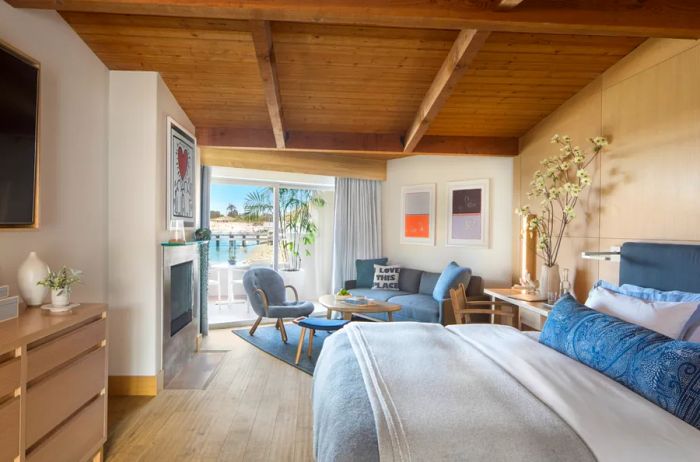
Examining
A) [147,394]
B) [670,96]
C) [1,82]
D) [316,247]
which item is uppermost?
[670,96]

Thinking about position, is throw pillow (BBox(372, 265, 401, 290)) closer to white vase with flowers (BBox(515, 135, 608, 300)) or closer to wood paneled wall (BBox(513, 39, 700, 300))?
white vase with flowers (BBox(515, 135, 608, 300))

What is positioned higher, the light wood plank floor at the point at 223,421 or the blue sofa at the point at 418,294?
the blue sofa at the point at 418,294

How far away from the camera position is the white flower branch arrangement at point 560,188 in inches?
143

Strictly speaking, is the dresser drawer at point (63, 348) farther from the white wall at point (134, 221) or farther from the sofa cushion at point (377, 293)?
the sofa cushion at point (377, 293)

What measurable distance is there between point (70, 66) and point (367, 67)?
7.09ft

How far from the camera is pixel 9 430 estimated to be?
65.7 inches

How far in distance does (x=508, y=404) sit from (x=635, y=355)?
63cm

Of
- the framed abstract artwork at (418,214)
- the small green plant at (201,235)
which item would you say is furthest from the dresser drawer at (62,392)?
the framed abstract artwork at (418,214)

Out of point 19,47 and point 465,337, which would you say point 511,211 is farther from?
point 19,47

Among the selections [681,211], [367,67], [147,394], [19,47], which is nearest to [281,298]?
[147,394]

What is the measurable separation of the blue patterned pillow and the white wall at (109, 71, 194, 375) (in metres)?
2.90

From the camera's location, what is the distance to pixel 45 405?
1915mm

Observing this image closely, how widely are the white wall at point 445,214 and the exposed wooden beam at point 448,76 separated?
1351 mm

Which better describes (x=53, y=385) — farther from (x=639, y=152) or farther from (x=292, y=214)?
(x=292, y=214)
